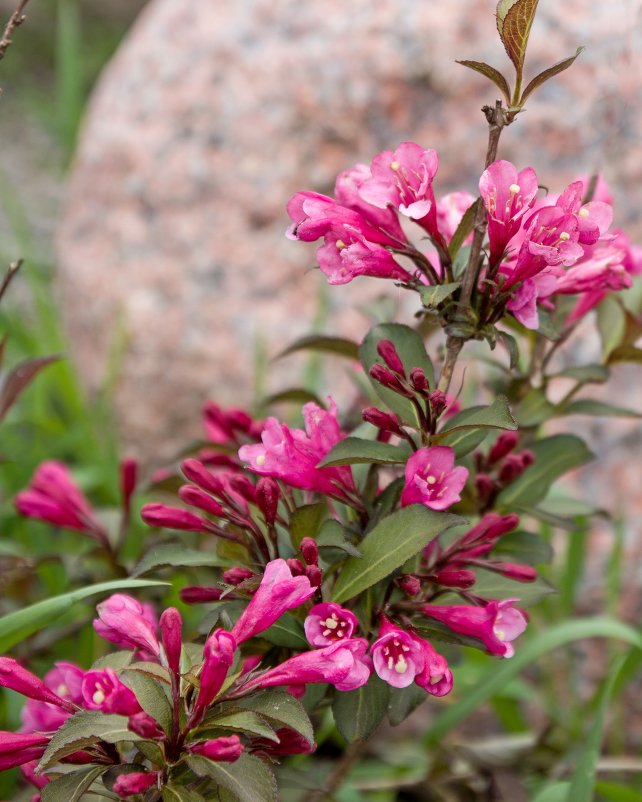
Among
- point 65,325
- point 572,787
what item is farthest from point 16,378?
point 65,325

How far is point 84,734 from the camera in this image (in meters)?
0.71

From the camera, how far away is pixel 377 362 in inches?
34.9

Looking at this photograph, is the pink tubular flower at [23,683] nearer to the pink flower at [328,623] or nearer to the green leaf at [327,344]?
the pink flower at [328,623]

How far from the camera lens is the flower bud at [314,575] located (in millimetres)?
777

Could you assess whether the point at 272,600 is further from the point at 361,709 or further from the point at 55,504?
the point at 55,504

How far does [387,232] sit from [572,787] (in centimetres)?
59

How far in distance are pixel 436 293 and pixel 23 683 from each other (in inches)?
17.3

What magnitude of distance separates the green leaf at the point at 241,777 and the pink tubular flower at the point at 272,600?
0.09 metres

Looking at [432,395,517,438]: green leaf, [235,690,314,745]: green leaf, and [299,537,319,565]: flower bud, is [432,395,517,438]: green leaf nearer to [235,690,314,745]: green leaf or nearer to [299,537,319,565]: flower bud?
[299,537,319,565]: flower bud

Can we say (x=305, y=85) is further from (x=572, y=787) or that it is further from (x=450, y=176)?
(x=572, y=787)

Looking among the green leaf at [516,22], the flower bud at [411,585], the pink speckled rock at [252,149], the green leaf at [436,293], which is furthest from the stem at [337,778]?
the pink speckled rock at [252,149]

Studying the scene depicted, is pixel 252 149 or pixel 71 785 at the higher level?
pixel 252 149

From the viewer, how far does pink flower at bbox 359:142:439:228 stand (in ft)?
2.65

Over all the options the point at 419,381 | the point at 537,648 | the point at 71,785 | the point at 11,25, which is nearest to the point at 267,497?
the point at 419,381
